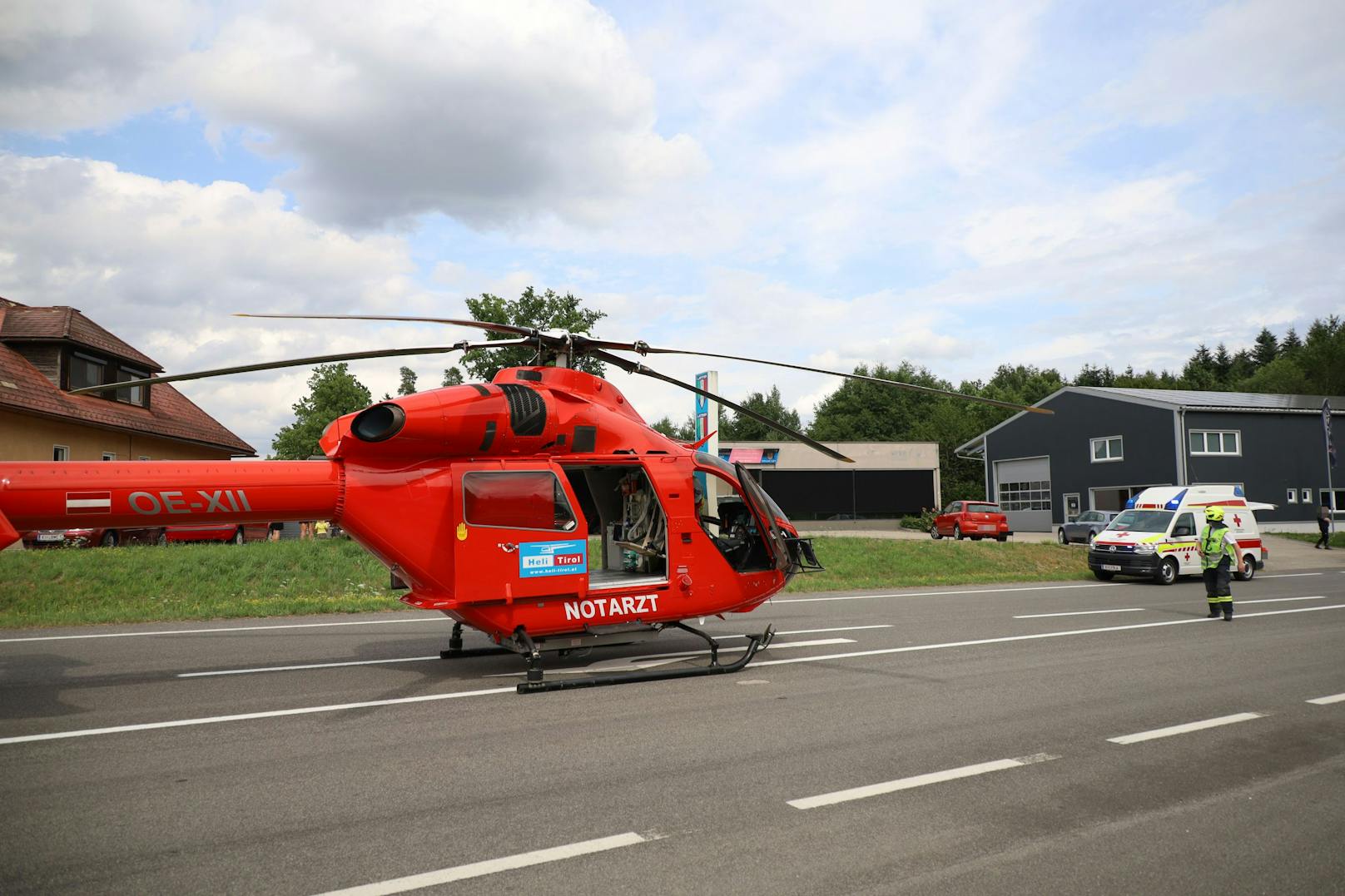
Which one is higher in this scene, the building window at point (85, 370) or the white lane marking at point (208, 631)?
the building window at point (85, 370)

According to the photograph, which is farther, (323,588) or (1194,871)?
(323,588)

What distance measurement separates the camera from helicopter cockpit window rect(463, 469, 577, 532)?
317 inches

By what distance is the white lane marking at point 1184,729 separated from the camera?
20.4 ft

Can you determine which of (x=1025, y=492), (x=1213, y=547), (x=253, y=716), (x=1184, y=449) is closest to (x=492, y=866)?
(x=253, y=716)

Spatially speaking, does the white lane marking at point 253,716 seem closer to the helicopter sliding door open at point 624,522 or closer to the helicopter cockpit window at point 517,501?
the helicopter cockpit window at point 517,501

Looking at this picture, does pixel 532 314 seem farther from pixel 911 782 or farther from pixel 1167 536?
pixel 911 782

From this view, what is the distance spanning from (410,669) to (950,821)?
5953 mm

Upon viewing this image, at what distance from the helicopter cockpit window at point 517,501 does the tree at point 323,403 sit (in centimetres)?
4232

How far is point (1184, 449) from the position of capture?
122ft

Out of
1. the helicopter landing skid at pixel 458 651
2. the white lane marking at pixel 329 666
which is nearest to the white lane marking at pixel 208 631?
the white lane marking at pixel 329 666

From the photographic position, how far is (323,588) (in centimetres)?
1670

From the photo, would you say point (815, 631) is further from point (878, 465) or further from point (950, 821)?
point (878, 465)

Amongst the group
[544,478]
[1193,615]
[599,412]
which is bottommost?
[1193,615]

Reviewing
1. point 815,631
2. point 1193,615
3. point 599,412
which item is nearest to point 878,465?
point 1193,615
